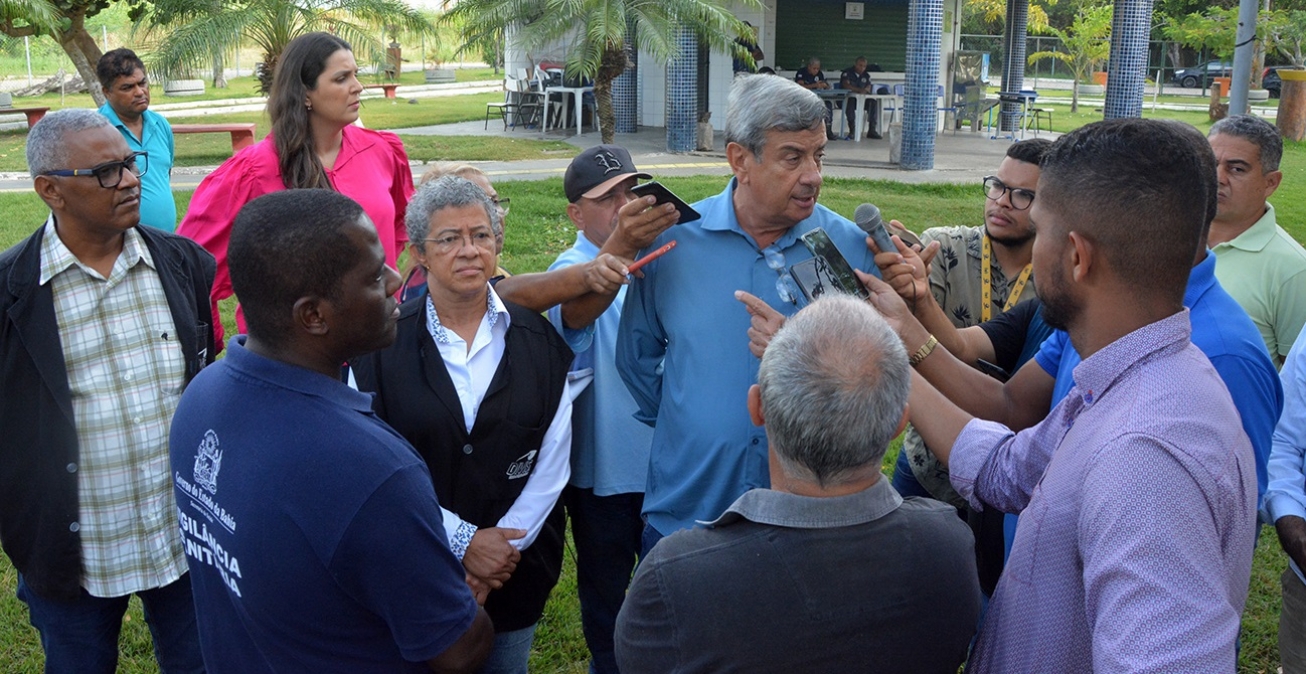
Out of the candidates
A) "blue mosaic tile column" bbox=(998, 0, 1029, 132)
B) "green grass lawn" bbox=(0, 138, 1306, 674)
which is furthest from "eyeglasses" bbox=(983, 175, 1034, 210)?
"blue mosaic tile column" bbox=(998, 0, 1029, 132)

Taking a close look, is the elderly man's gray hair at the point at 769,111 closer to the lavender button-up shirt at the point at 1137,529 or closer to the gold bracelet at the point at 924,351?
the gold bracelet at the point at 924,351

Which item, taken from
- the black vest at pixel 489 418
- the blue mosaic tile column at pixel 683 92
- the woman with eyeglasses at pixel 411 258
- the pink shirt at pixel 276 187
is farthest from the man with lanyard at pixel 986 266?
the blue mosaic tile column at pixel 683 92

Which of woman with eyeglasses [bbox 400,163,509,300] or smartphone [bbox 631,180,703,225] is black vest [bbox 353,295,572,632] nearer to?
woman with eyeglasses [bbox 400,163,509,300]

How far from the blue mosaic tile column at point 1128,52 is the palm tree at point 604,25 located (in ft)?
20.5

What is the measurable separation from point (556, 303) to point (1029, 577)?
1.76m

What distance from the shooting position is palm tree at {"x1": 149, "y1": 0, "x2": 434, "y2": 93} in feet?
49.7

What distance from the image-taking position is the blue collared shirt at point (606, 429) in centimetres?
357

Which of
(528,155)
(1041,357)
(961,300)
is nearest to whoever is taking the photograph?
(1041,357)

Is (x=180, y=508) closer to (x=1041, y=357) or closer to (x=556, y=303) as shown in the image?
(x=556, y=303)

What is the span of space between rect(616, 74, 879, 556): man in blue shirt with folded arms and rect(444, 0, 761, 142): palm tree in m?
11.3

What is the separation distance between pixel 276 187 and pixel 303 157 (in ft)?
0.56

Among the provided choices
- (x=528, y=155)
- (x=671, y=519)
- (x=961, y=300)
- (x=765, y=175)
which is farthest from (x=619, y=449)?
(x=528, y=155)

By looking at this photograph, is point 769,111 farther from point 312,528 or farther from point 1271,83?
point 1271,83

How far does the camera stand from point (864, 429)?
1876 mm
